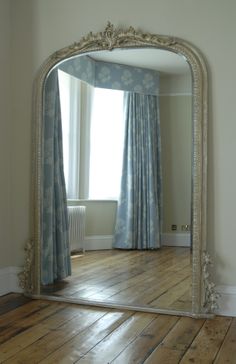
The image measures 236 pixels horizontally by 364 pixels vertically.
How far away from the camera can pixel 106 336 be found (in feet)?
9.24

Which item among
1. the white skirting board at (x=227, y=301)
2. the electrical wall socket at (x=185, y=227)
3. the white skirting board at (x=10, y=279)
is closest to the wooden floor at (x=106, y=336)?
the white skirting board at (x=227, y=301)

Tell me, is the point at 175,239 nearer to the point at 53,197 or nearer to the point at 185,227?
the point at 185,227

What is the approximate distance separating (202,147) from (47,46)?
5.04 feet

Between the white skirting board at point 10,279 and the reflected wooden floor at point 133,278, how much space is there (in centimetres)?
30

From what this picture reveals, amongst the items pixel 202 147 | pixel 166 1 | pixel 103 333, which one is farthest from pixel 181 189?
pixel 166 1

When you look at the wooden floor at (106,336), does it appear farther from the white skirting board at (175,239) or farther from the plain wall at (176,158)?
the plain wall at (176,158)

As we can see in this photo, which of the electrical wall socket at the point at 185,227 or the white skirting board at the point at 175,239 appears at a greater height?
the electrical wall socket at the point at 185,227

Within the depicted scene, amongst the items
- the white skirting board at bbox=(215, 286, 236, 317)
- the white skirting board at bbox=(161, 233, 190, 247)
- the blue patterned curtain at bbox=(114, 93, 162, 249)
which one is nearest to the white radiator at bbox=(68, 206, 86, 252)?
the blue patterned curtain at bbox=(114, 93, 162, 249)

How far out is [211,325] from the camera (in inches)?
121

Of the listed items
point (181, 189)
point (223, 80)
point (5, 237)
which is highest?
point (223, 80)

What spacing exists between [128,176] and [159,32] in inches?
43.6

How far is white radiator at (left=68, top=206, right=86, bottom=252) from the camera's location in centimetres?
382

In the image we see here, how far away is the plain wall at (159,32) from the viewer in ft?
10.8

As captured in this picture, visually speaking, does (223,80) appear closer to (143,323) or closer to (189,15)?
(189,15)
